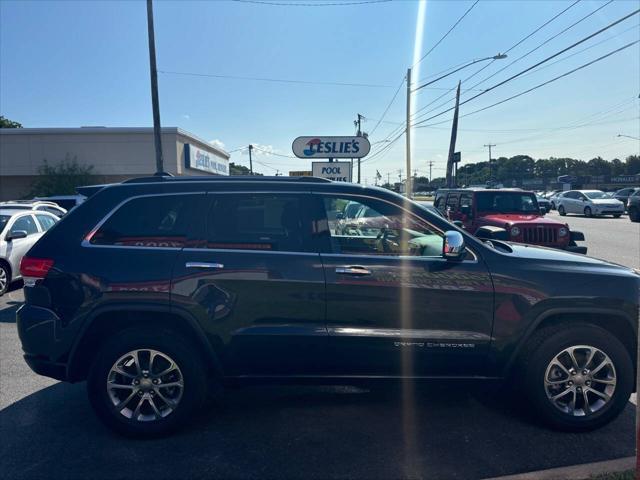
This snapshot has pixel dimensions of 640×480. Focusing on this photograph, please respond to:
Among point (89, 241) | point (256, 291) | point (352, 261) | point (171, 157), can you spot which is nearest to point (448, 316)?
point (352, 261)

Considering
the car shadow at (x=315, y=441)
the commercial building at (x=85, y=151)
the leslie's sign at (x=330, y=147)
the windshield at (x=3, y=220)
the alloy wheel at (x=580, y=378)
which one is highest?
the commercial building at (x=85, y=151)

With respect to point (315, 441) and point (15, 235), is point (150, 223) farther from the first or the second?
point (15, 235)

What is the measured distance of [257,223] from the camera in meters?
3.48

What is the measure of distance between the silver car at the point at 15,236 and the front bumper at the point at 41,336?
17.5 feet

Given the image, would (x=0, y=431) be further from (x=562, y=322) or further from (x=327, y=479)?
(x=562, y=322)

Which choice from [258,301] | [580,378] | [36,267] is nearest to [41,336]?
[36,267]

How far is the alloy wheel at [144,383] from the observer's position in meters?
3.32

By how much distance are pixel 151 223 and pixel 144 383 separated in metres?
1.22

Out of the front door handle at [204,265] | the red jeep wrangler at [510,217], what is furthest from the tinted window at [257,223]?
the red jeep wrangler at [510,217]

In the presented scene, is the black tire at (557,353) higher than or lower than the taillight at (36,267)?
lower

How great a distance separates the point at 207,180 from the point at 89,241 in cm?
100

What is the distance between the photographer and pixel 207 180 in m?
3.58

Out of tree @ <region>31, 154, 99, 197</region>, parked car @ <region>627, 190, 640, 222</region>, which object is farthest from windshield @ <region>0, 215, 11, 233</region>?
parked car @ <region>627, 190, 640, 222</region>

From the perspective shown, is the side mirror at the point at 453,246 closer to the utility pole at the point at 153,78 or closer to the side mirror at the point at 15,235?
the side mirror at the point at 15,235
